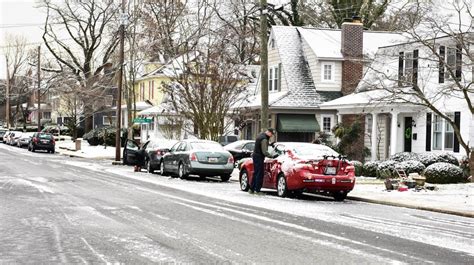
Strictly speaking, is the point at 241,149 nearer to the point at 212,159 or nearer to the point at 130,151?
the point at 130,151

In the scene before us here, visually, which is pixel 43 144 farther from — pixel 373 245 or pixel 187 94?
pixel 373 245

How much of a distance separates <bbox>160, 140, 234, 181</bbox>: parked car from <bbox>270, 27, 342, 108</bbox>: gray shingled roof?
1294cm

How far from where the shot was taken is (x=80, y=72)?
7544 cm

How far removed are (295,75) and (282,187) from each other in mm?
22539

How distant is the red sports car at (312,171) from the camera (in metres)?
18.3

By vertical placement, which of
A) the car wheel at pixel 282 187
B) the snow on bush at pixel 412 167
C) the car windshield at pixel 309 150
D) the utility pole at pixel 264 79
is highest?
the utility pole at pixel 264 79

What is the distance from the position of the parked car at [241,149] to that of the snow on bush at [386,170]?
32.3ft

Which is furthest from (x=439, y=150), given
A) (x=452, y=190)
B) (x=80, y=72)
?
(x=80, y=72)

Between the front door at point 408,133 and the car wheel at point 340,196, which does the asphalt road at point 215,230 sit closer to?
the car wheel at point 340,196

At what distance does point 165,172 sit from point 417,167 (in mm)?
9848

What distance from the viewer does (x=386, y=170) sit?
2534cm

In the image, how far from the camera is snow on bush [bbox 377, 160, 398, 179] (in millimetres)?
24958

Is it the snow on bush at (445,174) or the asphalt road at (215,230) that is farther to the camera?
the snow on bush at (445,174)

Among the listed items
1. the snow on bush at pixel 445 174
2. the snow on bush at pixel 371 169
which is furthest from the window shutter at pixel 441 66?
the snow on bush at pixel 371 169
